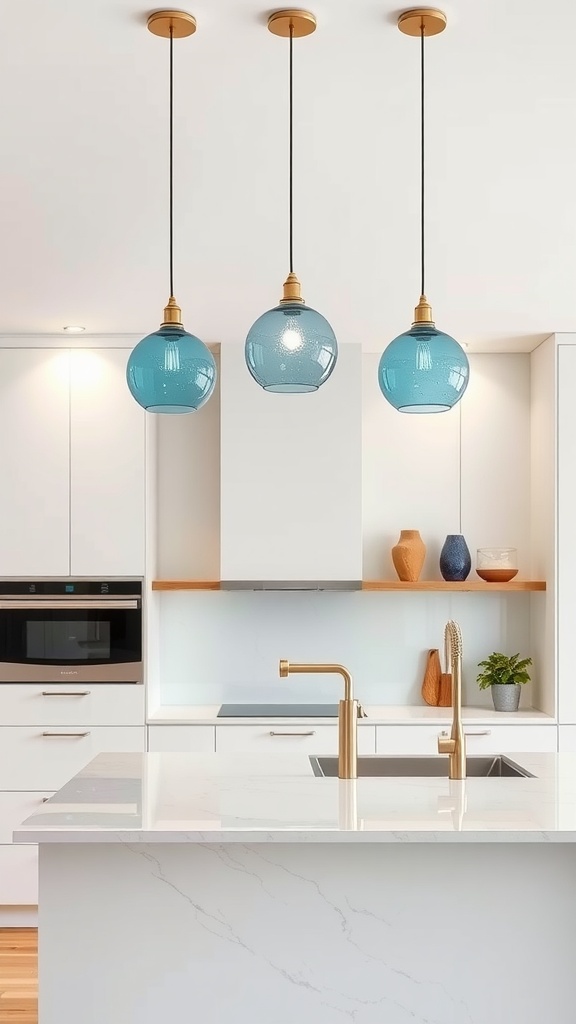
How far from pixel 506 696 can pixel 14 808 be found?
222 centimetres

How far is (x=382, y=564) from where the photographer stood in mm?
4891

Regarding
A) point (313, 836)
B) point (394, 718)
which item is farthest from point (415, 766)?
point (394, 718)

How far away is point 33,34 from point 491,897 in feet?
6.79

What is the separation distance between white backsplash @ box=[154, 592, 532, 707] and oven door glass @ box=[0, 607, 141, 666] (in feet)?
1.32

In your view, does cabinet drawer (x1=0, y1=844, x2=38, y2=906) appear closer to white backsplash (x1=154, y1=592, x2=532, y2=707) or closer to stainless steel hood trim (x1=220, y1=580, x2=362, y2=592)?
white backsplash (x1=154, y1=592, x2=532, y2=707)

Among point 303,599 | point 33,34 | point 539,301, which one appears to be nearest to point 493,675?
point 303,599

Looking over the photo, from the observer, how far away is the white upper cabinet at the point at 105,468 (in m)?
4.47

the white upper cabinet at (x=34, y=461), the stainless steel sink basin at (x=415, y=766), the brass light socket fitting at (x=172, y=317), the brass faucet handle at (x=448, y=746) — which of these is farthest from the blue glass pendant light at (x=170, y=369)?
the white upper cabinet at (x=34, y=461)

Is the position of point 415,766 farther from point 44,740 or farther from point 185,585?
point 44,740

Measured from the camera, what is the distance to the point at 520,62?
2123 mm

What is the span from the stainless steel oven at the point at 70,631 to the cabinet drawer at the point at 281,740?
19.0 inches

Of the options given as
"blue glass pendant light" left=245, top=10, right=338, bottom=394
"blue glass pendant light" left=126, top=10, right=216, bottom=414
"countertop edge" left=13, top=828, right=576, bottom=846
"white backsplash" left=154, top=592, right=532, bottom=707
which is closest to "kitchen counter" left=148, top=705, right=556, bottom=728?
"white backsplash" left=154, top=592, right=532, bottom=707

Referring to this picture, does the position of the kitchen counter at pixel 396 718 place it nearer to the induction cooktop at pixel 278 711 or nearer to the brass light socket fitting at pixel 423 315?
the induction cooktop at pixel 278 711

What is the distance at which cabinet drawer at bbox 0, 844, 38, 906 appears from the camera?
4320 millimetres
